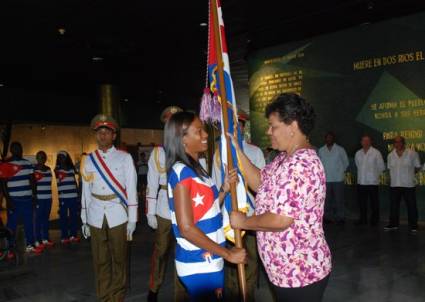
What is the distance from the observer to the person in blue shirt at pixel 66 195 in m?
7.68

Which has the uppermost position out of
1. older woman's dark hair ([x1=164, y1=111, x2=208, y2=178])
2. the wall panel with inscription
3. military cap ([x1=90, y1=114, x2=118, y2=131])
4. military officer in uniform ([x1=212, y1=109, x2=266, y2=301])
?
the wall panel with inscription

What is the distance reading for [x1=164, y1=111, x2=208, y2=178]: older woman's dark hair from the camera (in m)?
2.32

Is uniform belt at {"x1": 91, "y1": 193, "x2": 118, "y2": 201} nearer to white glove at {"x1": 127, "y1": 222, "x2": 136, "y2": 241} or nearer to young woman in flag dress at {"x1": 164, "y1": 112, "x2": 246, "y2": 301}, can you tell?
white glove at {"x1": 127, "y1": 222, "x2": 136, "y2": 241}

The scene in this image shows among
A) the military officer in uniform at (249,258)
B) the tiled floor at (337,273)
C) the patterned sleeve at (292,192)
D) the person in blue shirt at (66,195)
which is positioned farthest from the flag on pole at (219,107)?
the person in blue shirt at (66,195)

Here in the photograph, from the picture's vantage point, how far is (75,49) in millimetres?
11203

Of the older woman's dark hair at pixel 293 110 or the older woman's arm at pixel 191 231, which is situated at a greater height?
the older woman's dark hair at pixel 293 110

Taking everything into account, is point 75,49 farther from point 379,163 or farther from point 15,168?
point 379,163

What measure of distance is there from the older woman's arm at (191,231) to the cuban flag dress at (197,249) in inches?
2.0

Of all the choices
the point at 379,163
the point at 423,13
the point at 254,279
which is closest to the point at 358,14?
the point at 423,13

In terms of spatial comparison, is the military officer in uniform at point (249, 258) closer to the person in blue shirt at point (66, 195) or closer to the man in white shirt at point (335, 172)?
the person in blue shirt at point (66, 195)

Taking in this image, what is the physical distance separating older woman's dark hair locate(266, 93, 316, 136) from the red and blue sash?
81.0 inches

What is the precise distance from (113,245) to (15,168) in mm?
3572

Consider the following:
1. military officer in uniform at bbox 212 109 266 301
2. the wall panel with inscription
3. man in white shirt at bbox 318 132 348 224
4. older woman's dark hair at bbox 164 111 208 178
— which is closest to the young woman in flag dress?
older woman's dark hair at bbox 164 111 208 178

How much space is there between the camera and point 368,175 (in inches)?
315
